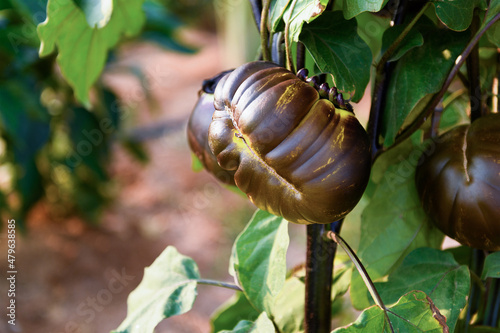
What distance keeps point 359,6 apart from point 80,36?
288 mm

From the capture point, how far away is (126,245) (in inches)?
70.1

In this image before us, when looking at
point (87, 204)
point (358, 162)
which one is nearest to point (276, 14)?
point (358, 162)

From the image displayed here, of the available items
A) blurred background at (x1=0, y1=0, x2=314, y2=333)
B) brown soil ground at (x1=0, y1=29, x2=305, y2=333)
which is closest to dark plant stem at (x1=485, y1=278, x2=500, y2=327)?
blurred background at (x1=0, y1=0, x2=314, y2=333)

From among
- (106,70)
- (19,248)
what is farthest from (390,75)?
(19,248)

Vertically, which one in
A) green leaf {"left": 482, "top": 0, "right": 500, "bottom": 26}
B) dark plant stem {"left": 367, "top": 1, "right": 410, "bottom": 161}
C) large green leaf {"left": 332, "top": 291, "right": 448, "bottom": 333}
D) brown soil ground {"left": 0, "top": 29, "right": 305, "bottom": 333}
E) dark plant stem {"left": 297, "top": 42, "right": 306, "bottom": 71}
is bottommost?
brown soil ground {"left": 0, "top": 29, "right": 305, "bottom": 333}

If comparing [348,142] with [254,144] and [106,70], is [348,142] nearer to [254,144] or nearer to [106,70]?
[254,144]

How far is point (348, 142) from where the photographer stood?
316 millimetres

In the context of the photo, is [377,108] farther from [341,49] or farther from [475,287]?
[475,287]

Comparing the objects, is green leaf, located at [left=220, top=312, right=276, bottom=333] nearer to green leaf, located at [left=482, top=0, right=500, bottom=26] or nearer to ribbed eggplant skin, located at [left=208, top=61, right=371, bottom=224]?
ribbed eggplant skin, located at [left=208, top=61, right=371, bottom=224]

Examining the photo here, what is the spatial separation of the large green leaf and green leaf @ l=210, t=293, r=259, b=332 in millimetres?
223

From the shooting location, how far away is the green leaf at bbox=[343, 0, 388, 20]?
0.32 metres

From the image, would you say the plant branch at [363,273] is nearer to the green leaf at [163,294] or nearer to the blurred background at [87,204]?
the green leaf at [163,294]

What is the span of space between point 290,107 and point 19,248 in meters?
1.60

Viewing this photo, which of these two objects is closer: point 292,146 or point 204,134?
point 292,146
